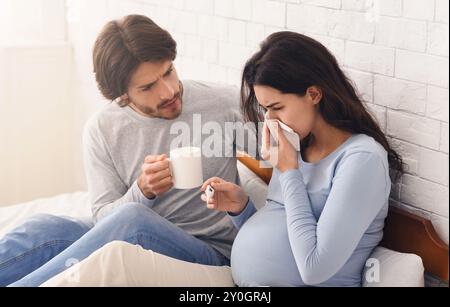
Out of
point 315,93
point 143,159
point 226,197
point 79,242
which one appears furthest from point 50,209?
point 315,93

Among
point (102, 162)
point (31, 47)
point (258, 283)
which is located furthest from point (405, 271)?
point (31, 47)

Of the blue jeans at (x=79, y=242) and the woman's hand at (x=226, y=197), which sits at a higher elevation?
the woman's hand at (x=226, y=197)

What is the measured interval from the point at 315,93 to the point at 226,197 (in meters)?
0.36

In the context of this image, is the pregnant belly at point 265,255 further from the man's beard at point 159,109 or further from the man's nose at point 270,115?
the man's beard at point 159,109

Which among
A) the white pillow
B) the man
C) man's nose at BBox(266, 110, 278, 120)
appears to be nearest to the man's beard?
the man

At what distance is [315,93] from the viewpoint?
4.93 feet

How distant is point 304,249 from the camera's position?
142 centimetres

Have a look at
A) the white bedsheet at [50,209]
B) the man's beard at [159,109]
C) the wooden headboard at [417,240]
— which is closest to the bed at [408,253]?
the wooden headboard at [417,240]

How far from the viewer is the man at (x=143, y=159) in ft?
5.63

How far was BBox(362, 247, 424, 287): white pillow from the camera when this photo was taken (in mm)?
1435

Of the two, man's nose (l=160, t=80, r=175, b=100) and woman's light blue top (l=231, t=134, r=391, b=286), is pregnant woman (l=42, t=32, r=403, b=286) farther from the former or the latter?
man's nose (l=160, t=80, r=175, b=100)

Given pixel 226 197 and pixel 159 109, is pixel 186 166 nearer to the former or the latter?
pixel 226 197

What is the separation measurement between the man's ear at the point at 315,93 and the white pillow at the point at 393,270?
357mm
